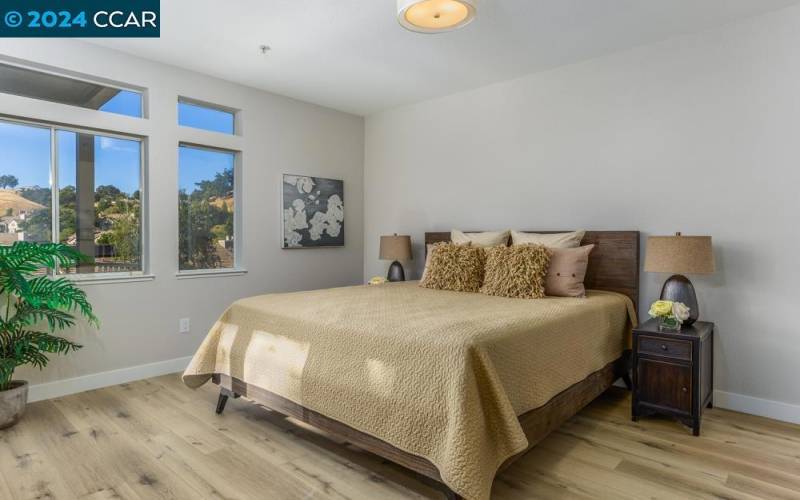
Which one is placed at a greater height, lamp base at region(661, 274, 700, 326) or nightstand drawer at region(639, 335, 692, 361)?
lamp base at region(661, 274, 700, 326)

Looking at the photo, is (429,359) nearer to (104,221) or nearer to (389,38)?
(389,38)

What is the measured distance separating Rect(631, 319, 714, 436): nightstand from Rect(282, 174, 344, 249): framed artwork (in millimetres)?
3103

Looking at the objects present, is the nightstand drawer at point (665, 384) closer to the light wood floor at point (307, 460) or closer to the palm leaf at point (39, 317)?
the light wood floor at point (307, 460)

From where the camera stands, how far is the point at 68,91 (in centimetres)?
323

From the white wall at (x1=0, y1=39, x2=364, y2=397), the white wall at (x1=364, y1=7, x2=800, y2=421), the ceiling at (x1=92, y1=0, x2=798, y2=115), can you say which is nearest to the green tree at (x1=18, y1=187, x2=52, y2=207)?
the white wall at (x1=0, y1=39, x2=364, y2=397)

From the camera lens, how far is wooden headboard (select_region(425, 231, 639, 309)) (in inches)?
127

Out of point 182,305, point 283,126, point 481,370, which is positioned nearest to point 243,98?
point 283,126

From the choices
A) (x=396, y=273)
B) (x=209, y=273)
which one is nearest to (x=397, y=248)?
(x=396, y=273)

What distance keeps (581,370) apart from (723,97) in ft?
6.69

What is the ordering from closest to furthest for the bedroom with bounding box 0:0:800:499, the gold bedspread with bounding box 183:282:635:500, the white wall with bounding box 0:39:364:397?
the gold bedspread with bounding box 183:282:635:500, the bedroom with bounding box 0:0:800:499, the white wall with bounding box 0:39:364:397

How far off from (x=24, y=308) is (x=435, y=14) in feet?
9.64

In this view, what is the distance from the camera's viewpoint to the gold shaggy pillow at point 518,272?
9.82ft

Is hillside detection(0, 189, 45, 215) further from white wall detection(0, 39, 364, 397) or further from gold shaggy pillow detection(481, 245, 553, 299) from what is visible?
gold shaggy pillow detection(481, 245, 553, 299)

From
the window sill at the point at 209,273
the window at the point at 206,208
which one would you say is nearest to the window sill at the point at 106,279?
the window sill at the point at 209,273
